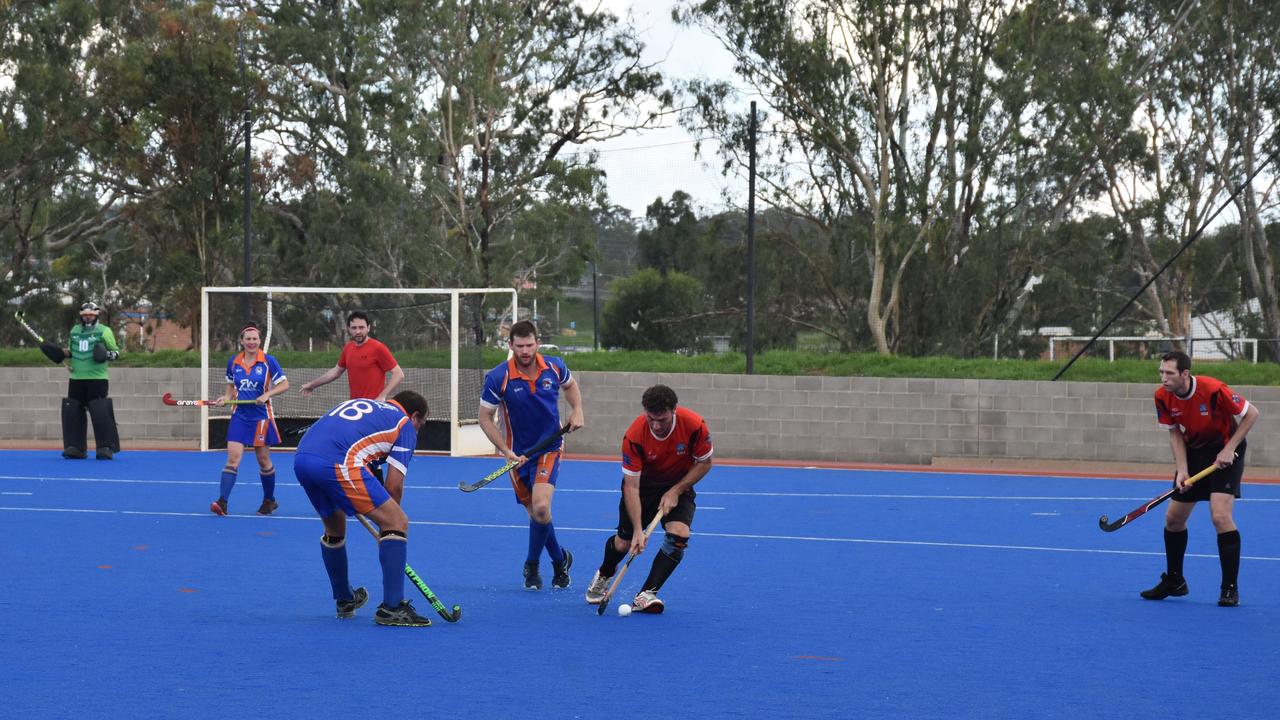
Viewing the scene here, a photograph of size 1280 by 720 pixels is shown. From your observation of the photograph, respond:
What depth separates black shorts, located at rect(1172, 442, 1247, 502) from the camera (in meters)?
9.20

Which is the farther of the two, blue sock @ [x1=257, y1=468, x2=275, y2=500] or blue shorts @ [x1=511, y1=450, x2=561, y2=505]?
blue sock @ [x1=257, y1=468, x2=275, y2=500]

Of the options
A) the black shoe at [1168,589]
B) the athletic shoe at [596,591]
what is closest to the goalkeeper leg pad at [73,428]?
the athletic shoe at [596,591]

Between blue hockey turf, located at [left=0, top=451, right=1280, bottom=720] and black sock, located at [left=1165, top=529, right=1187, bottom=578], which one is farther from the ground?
black sock, located at [left=1165, top=529, right=1187, bottom=578]

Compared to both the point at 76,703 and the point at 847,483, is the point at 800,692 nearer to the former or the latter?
the point at 76,703

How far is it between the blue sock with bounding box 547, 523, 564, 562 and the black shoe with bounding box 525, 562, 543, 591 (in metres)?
0.14

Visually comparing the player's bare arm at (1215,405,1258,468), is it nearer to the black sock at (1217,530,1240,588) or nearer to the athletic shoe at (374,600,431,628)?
the black sock at (1217,530,1240,588)

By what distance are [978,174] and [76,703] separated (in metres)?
26.9

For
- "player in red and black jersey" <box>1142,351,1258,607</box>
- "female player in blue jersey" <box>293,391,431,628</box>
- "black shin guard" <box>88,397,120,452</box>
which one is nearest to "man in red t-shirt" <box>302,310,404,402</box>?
"female player in blue jersey" <box>293,391,431,628</box>

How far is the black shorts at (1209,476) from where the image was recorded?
9.20m

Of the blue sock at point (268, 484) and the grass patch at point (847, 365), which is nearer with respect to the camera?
the blue sock at point (268, 484)

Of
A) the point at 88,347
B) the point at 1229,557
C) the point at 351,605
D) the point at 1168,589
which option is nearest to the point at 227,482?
the point at 351,605

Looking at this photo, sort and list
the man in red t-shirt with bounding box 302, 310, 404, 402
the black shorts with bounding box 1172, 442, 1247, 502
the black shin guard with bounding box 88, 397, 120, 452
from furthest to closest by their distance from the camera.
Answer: the black shin guard with bounding box 88, 397, 120, 452 < the man in red t-shirt with bounding box 302, 310, 404, 402 < the black shorts with bounding box 1172, 442, 1247, 502

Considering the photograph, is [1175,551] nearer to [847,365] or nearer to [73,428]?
[847,365]

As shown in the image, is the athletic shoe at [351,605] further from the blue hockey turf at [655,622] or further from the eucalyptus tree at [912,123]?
the eucalyptus tree at [912,123]
